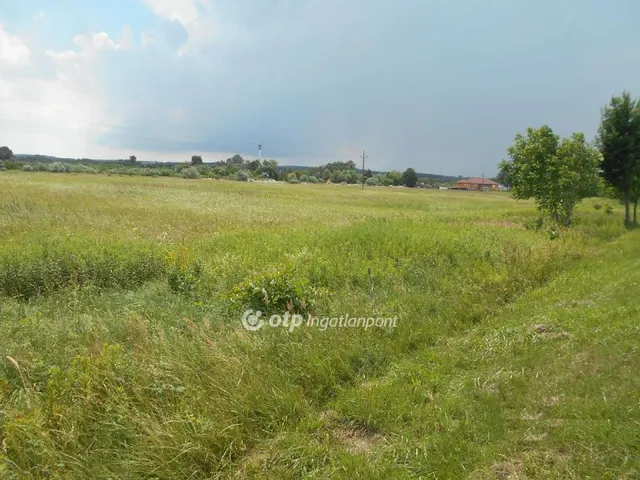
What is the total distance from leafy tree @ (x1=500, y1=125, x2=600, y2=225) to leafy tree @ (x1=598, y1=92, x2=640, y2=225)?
201 cm

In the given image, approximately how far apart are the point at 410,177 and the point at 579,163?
112 m

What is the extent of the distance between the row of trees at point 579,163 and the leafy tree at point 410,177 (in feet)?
353

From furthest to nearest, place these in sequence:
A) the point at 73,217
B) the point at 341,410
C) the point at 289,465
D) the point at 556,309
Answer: the point at 73,217, the point at 556,309, the point at 341,410, the point at 289,465

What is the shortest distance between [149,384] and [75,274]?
18.7ft

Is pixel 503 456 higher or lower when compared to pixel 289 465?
higher

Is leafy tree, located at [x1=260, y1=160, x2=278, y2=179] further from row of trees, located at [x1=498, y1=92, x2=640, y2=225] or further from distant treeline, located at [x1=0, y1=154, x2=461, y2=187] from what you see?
row of trees, located at [x1=498, y1=92, x2=640, y2=225]

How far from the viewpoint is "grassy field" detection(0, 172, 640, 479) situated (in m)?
3.28

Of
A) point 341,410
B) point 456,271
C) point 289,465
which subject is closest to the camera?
point 289,465

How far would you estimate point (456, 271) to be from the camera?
9.29 metres

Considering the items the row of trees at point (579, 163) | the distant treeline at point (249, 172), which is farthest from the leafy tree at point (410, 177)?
the row of trees at point (579, 163)

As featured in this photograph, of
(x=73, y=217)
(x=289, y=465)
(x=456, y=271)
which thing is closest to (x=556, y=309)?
(x=456, y=271)

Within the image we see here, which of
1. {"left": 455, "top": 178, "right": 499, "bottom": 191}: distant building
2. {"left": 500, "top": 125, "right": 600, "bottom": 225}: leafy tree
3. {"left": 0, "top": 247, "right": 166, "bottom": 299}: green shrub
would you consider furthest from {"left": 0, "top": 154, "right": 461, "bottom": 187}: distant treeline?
{"left": 0, "top": 247, "right": 166, "bottom": 299}: green shrub

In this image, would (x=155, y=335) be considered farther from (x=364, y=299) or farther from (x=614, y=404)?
(x=614, y=404)

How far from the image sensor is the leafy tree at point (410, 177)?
127 metres
